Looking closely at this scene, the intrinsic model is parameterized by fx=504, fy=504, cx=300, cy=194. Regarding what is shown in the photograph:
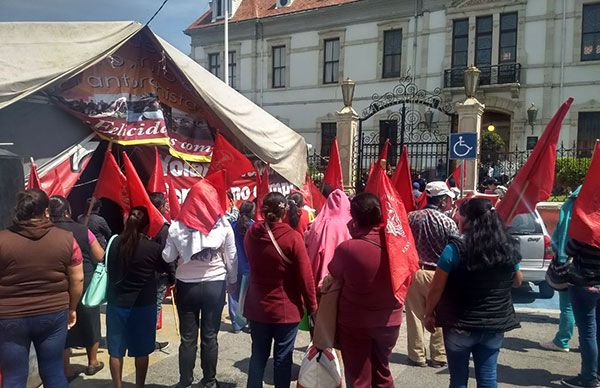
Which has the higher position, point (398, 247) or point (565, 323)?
point (398, 247)

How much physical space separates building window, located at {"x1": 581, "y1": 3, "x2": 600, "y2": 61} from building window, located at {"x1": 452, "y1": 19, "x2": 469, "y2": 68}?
4.49 metres

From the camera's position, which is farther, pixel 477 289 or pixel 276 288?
pixel 276 288

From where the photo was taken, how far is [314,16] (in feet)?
84.1

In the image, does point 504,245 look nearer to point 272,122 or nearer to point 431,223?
point 431,223

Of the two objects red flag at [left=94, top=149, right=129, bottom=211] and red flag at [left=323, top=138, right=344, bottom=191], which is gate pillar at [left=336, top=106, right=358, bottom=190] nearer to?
red flag at [left=323, top=138, right=344, bottom=191]

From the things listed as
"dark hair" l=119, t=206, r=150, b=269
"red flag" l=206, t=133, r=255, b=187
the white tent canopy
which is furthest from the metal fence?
"dark hair" l=119, t=206, r=150, b=269

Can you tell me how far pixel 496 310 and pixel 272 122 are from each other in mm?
5983

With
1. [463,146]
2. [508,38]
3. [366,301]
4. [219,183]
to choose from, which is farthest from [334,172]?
[508,38]

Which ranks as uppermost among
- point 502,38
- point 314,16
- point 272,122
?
point 314,16

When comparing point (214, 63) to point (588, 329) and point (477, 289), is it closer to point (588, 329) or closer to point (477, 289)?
point (588, 329)

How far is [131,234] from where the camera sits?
3.93 meters

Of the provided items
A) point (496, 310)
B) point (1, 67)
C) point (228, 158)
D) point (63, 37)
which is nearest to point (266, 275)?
point (496, 310)

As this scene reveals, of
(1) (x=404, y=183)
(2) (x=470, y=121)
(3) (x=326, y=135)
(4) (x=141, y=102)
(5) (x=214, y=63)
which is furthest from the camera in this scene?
(5) (x=214, y=63)

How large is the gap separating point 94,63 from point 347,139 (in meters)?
9.80
